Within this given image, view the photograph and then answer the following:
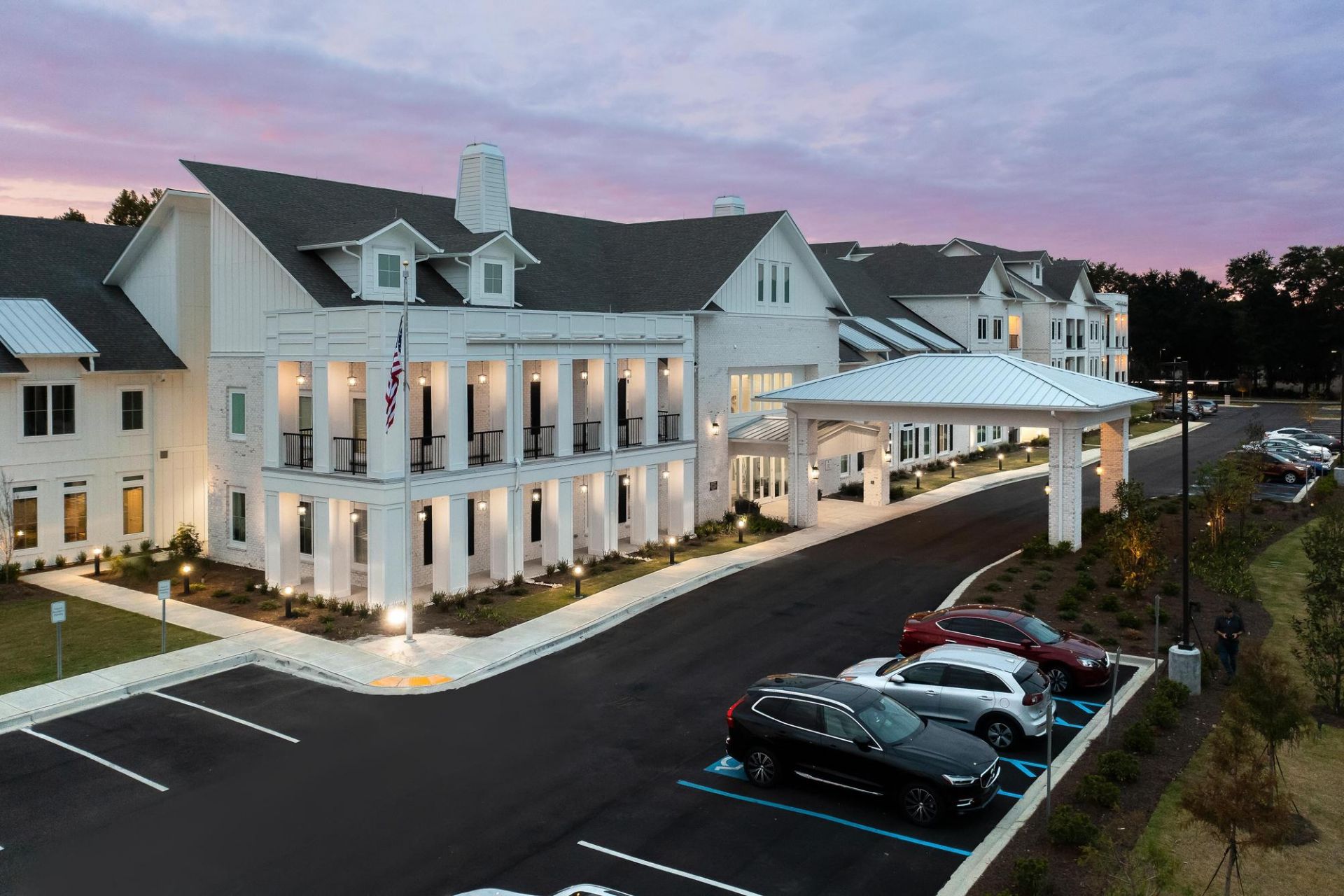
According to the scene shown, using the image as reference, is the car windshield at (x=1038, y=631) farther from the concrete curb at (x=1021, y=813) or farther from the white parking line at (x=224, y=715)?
the white parking line at (x=224, y=715)

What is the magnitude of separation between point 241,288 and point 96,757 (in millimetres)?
18072

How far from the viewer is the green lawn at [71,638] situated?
22.6 m

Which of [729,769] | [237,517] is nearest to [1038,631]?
[729,769]

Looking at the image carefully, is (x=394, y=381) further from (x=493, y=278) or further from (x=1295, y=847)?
(x=1295, y=847)

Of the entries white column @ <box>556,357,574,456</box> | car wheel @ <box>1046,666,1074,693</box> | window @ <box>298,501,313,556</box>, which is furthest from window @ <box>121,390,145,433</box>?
car wheel @ <box>1046,666,1074,693</box>

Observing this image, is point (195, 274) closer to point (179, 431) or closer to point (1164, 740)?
point (179, 431)

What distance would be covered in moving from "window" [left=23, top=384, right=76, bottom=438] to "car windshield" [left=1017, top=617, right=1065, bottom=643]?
94.8ft

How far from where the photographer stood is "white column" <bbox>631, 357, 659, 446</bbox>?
3606 centimetres

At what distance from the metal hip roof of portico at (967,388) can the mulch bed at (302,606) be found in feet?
45.0

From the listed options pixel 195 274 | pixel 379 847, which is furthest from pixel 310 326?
pixel 379 847

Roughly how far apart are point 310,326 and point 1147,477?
41.6 meters

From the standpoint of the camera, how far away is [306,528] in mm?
31547

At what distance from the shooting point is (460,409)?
28.8 m

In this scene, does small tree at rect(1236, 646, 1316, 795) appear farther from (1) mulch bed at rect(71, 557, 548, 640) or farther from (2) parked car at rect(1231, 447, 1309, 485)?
(2) parked car at rect(1231, 447, 1309, 485)
